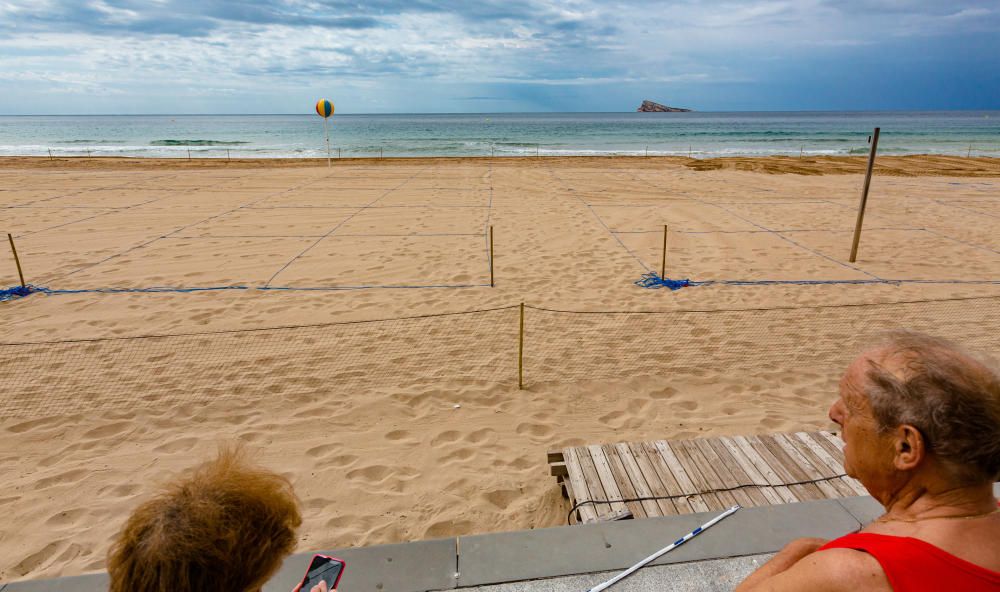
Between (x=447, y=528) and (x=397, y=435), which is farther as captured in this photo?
(x=397, y=435)

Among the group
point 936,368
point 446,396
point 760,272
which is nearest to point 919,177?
point 760,272

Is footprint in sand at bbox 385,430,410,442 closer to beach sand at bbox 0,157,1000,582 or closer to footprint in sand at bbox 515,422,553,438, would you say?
beach sand at bbox 0,157,1000,582

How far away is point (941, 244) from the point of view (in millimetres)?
9906

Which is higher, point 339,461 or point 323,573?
point 323,573

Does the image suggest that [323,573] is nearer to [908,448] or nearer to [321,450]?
[908,448]

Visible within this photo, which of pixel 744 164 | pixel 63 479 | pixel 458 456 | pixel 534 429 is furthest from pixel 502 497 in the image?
pixel 744 164

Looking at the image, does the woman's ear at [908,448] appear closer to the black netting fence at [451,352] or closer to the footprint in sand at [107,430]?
the black netting fence at [451,352]

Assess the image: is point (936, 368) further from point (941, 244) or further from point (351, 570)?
point (941, 244)

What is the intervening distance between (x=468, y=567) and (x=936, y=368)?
6.14 feet

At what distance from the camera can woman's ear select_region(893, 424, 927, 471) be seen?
4.23 ft

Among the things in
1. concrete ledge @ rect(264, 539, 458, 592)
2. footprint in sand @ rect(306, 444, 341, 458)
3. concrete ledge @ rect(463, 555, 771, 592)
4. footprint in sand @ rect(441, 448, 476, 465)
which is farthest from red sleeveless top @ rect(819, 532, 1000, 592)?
footprint in sand @ rect(306, 444, 341, 458)

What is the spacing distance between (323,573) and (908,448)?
1.70 meters

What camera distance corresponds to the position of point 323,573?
1805 mm

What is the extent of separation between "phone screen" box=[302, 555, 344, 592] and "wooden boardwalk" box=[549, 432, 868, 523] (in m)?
1.53
